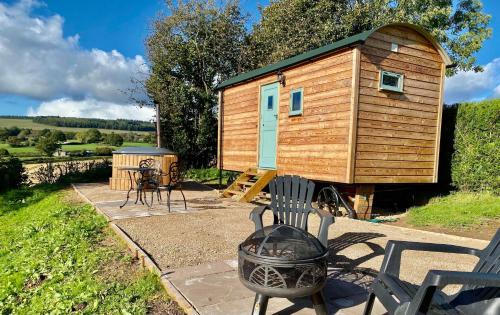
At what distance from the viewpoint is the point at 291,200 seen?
3.46 metres

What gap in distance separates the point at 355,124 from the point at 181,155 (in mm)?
10100

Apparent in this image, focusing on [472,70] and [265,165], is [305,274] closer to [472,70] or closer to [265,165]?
[265,165]

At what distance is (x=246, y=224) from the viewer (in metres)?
5.77

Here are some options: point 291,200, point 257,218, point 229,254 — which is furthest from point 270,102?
point 257,218

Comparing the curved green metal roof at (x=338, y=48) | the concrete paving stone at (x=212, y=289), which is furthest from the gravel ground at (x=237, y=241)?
the curved green metal roof at (x=338, y=48)

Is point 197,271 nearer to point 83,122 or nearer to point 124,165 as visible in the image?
point 124,165

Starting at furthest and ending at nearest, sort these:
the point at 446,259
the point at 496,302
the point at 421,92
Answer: the point at 421,92
the point at 446,259
the point at 496,302

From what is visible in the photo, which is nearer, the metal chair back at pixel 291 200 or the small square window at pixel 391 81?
the metal chair back at pixel 291 200

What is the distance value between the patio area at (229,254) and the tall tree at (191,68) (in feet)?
27.8

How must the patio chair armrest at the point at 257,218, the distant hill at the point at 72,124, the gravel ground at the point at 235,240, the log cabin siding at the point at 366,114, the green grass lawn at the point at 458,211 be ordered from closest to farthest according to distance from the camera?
the patio chair armrest at the point at 257,218 < the gravel ground at the point at 235,240 < the green grass lawn at the point at 458,211 < the log cabin siding at the point at 366,114 < the distant hill at the point at 72,124

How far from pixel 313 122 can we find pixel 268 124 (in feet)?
5.57

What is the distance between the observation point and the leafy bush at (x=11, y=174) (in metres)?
11.9

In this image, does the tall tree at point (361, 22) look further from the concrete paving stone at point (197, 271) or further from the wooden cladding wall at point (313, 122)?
the concrete paving stone at point (197, 271)

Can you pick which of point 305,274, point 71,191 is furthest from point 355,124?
point 71,191
